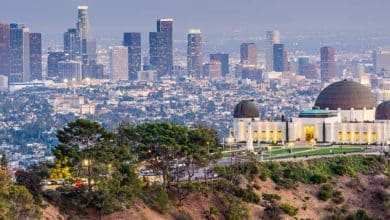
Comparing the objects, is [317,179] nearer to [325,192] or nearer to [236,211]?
[325,192]

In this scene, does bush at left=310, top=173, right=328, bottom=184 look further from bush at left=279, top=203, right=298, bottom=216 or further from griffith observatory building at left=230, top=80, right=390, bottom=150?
griffith observatory building at left=230, top=80, right=390, bottom=150

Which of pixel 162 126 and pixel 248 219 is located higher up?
pixel 162 126

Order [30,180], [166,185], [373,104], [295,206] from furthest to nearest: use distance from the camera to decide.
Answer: [373,104] < [295,206] < [166,185] < [30,180]

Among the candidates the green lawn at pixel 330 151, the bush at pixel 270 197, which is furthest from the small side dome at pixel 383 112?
the bush at pixel 270 197

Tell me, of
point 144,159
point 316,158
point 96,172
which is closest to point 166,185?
point 144,159

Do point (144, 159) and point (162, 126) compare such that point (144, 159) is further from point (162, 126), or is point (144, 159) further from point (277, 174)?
point (277, 174)

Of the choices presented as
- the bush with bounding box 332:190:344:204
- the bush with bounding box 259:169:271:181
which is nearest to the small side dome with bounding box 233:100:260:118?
the bush with bounding box 332:190:344:204
